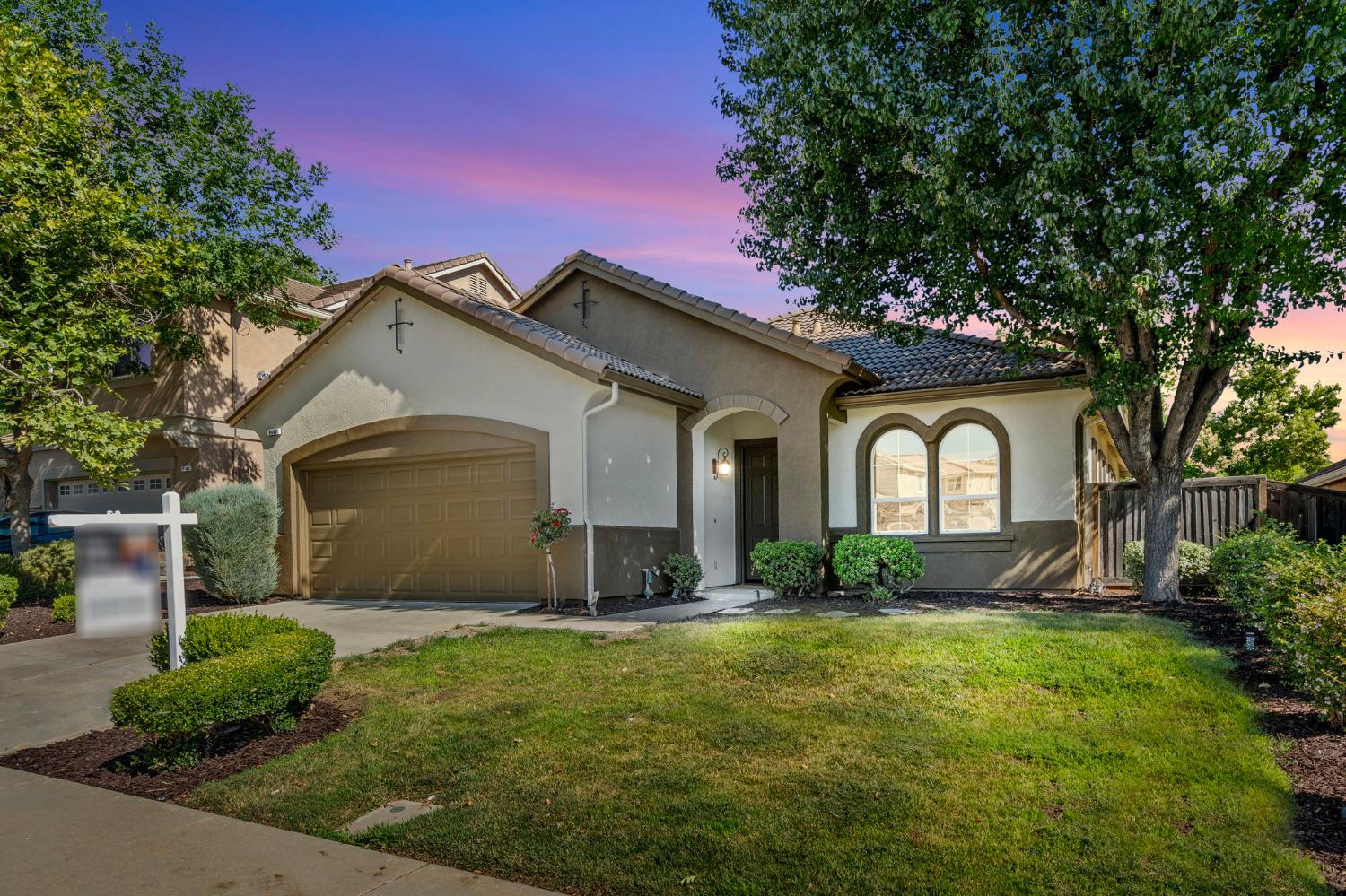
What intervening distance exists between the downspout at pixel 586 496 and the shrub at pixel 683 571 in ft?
6.06

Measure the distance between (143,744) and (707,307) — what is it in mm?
Result: 10070

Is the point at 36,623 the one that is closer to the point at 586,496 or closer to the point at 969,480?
the point at 586,496

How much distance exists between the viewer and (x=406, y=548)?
13.4 metres

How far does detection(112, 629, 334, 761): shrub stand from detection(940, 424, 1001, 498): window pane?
10.6m

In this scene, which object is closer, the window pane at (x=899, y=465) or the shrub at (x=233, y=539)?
the shrub at (x=233, y=539)

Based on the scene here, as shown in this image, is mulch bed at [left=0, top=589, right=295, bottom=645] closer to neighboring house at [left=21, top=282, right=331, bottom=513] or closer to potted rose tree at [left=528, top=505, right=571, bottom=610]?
potted rose tree at [left=528, top=505, right=571, bottom=610]

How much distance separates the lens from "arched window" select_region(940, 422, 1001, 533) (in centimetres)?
1341

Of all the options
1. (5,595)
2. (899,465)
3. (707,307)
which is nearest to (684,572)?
(899,465)

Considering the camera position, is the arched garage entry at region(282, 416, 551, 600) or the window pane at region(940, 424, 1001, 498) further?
the window pane at region(940, 424, 1001, 498)

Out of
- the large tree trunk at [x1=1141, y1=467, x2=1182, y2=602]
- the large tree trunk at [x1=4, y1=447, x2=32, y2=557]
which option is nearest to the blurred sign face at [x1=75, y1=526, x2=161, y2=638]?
the large tree trunk at [x1=4, y1=447, x2=32, y2=557]

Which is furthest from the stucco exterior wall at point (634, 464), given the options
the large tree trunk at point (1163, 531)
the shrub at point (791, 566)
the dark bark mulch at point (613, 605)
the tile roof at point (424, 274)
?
the tile roof at point (424, 274)

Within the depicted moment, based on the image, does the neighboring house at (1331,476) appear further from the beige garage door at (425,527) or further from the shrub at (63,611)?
the shrub at (63,611)

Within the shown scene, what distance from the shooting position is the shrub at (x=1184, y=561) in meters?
12.4

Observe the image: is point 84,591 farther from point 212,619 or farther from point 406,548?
point 406,548
